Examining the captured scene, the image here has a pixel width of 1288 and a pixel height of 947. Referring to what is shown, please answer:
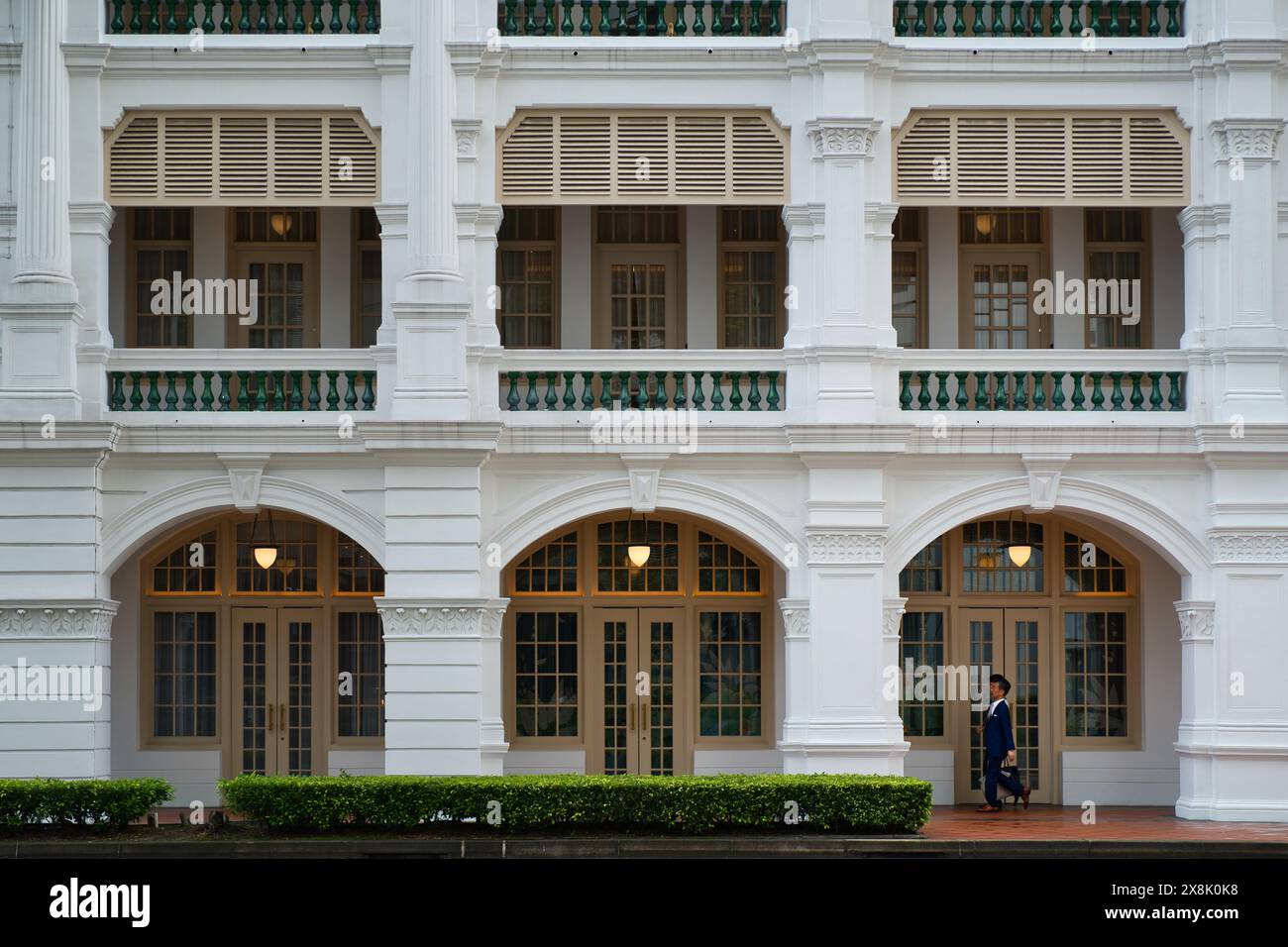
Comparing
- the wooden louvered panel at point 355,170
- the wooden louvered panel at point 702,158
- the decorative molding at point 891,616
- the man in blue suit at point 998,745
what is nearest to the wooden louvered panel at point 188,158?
the wooden louvered panel at point 355,170

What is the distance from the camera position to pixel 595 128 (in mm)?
20562

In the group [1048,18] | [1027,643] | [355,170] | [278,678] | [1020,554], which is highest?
[1048,18]

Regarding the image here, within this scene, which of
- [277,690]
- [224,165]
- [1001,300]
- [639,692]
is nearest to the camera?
[224,165]

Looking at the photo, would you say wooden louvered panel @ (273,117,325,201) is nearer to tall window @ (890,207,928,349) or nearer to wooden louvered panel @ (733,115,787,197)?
wooden louvered panel @ (733,115,787,197)

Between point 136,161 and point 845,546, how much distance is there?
358 inches

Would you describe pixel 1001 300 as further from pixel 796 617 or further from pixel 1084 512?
pixel 796 617

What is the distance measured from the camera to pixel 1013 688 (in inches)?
876

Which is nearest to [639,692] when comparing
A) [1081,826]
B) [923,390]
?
[923,390]

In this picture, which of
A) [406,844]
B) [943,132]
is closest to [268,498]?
[406,844]

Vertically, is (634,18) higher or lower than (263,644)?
higher

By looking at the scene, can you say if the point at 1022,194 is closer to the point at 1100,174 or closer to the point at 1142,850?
the point at 1100,174

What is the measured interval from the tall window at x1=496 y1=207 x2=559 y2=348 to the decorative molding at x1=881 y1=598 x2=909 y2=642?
5.48 metres

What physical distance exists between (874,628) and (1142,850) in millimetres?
3941

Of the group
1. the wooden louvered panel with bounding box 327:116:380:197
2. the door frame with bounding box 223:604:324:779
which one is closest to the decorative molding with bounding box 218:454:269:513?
the door frame with bounding box 223:604:324:779
